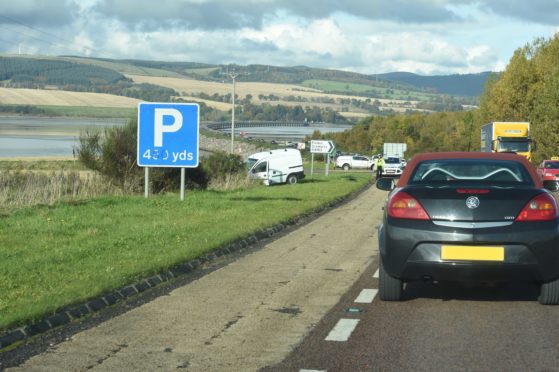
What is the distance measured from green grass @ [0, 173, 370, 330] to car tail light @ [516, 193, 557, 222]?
4.27 metres

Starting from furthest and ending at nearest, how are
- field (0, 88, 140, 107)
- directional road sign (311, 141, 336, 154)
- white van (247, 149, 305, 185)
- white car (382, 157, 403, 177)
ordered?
1. field (0, 88, 140, 107)
2. white car (382, 157, 403, 177)
3. directional road sign (311, 141, 336, 154)
4. white van (247, 149, 305, 185)

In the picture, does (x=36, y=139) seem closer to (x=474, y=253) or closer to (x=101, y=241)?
(x=101, y=241)

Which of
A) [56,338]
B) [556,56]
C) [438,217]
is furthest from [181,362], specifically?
[556,56]

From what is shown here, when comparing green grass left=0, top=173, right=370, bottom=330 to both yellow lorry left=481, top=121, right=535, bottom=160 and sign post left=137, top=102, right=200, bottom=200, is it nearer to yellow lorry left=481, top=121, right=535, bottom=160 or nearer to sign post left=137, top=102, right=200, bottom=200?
sign post left=137, top=102, right=200, bottom=200

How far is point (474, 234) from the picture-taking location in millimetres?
8633

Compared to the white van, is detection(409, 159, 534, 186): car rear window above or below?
above

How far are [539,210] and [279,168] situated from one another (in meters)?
40.5

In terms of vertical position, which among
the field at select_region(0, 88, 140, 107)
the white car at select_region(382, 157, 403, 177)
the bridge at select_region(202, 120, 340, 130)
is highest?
the field at select_region(0, 88, 140, 107)

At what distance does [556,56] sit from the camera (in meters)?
78.4

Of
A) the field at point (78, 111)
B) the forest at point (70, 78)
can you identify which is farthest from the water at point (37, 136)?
the forest at point (70, 78)

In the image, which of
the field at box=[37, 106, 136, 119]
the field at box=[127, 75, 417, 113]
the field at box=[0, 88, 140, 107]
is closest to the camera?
the field at box=[37, 106, 136, 119]

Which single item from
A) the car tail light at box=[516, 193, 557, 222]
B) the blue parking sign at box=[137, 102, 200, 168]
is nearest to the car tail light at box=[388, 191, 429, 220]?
the car tail light at box=[516, 193, 557, 222]

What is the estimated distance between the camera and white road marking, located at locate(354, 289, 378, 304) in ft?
31.2

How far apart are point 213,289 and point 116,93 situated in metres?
119
